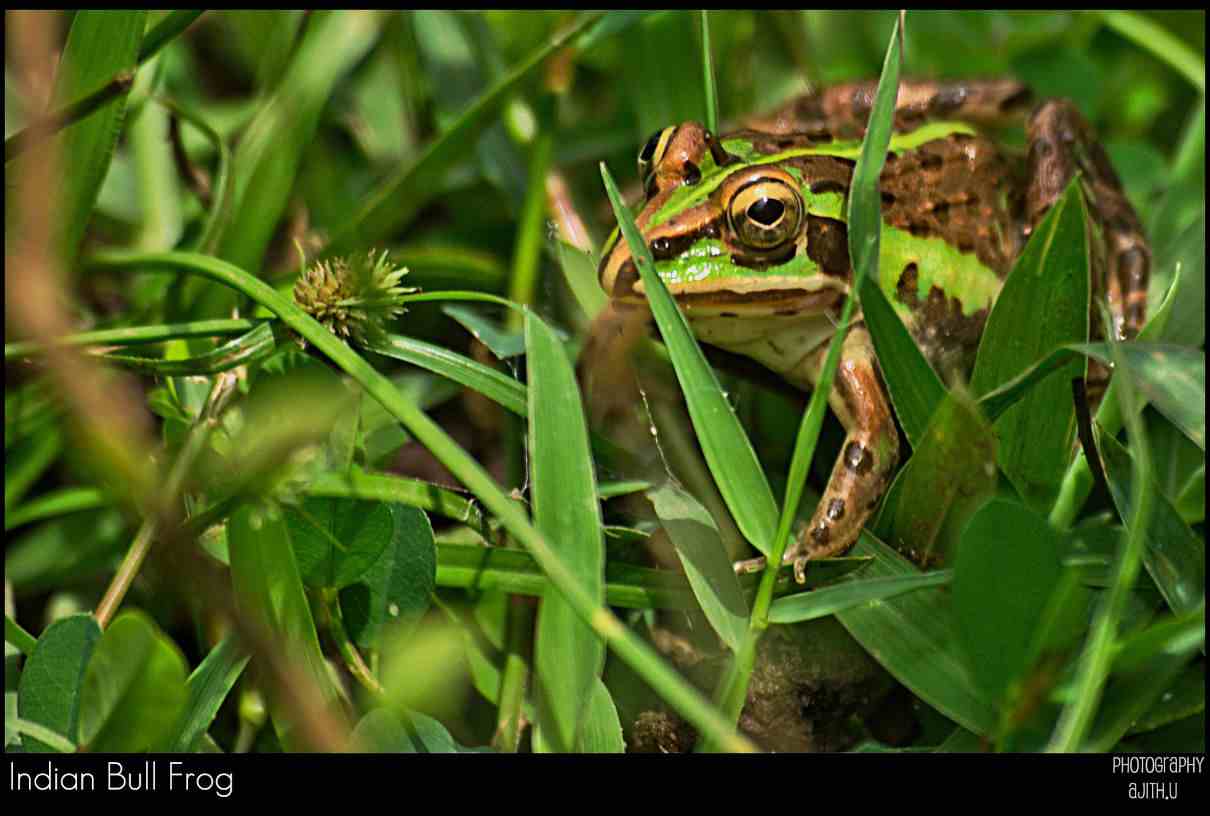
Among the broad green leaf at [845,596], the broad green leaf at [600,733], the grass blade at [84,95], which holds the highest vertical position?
the grass blade at [84,95]

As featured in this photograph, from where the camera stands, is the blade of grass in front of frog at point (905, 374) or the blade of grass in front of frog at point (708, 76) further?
the blade of grass in front of frog at point (708, 76)

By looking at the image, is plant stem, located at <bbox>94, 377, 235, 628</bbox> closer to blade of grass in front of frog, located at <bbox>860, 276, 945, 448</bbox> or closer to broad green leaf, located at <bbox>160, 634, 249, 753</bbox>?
broad green leaf, located at <bbox>160, 634, 249, 753</bbox>

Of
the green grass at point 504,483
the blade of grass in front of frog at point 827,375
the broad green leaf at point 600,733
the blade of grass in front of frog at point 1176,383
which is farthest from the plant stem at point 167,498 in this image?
the blade of grass in front of frog at point 1176,383

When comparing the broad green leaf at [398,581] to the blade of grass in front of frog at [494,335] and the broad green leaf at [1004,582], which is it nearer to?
the blade of grass in front of frog at [494,335]

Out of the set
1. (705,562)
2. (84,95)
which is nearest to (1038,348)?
(705,562)

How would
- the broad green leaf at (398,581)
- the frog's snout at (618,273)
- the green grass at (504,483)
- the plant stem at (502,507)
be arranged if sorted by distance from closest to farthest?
the plant stem at (502,507)
the green grass at (504,483)
the broad green leaf at (398,581)
the frog's snout at (618,273)

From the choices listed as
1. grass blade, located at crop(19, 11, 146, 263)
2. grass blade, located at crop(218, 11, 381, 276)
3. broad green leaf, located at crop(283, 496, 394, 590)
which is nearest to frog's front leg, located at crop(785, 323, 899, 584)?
broad green leaf, located at crop(283, 496, 394, 590)

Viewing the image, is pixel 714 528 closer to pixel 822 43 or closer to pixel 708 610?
pixel 708 610
